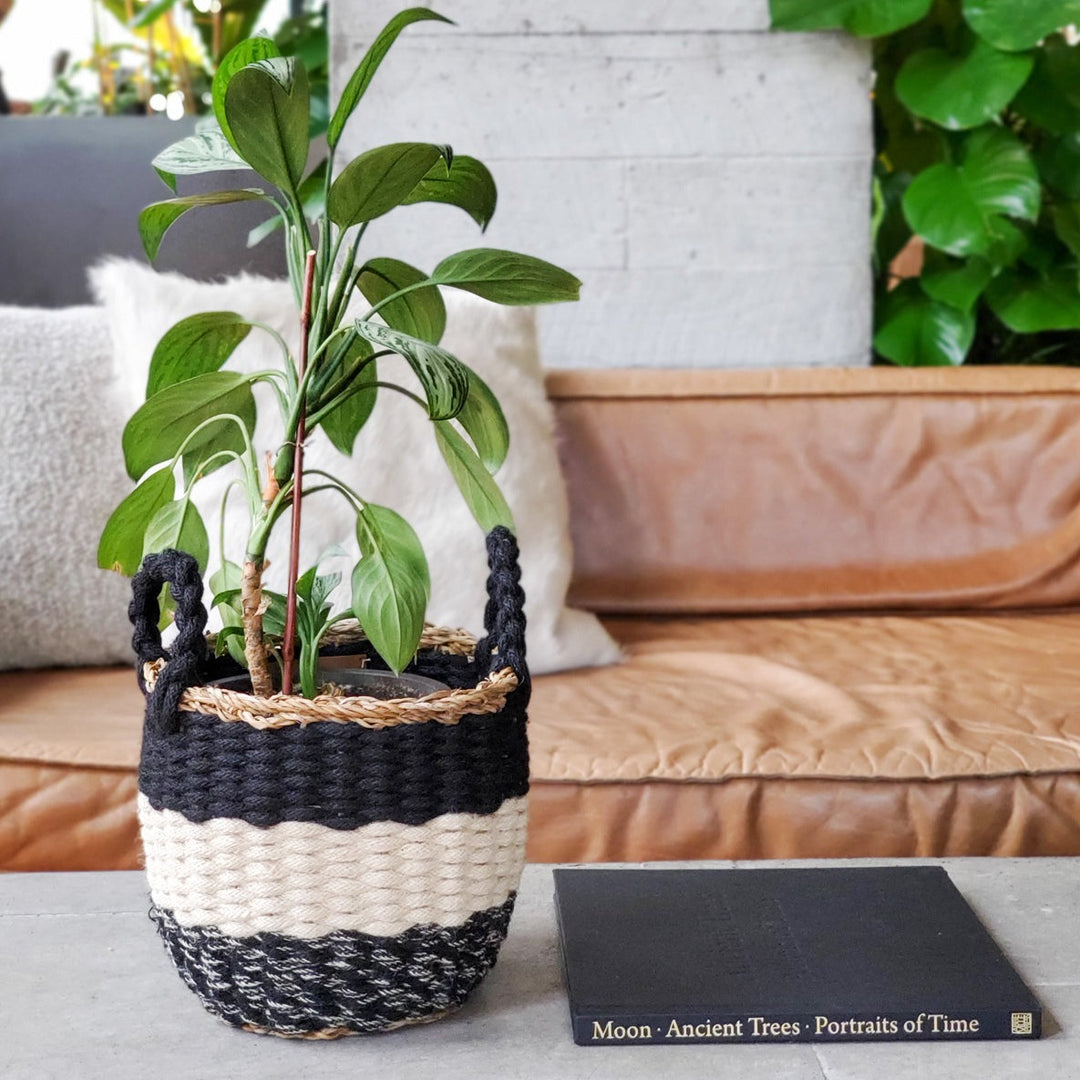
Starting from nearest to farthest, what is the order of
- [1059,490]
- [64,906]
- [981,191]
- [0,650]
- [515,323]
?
1. [64,906]
2. [0,650]
3. [515,323]
4. [1059,490]
5. [981,191]

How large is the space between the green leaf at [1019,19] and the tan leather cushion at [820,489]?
0.51 metres

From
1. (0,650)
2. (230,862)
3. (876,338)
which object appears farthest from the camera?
(876,338)

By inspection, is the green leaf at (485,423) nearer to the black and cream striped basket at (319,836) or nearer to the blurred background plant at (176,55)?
the black and cream striped basket at (319,836)

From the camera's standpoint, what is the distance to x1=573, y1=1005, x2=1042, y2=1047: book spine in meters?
0.62

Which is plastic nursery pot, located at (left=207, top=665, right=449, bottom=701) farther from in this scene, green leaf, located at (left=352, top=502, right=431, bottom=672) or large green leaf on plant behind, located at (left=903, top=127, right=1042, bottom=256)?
large green leaf on plant behind, located at (left=903, top=127, right=1042, bottom=256)

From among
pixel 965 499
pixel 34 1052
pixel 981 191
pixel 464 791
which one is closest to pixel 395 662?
pixel 464 791

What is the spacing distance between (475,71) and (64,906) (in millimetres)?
1462

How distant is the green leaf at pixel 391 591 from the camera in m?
0.59

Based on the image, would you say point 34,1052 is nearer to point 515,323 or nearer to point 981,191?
point 515,323

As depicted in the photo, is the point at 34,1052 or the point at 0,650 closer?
the point at 34,1052

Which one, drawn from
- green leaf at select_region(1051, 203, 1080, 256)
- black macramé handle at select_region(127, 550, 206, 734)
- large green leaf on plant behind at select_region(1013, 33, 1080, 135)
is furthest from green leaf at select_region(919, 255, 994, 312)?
black macramé handle at select_region(127, 550, 206, 734)

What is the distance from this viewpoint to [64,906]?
0.79 meters

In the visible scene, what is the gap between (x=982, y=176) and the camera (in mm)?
1912

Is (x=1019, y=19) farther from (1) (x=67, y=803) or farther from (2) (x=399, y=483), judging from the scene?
(1) (x=67, y=803)
